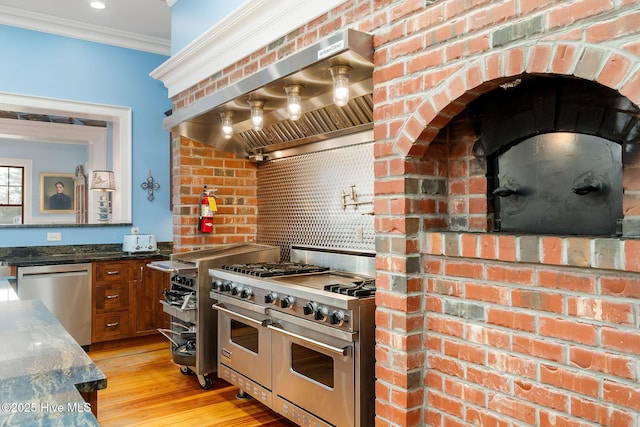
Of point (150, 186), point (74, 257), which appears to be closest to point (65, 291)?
point (74, 257)

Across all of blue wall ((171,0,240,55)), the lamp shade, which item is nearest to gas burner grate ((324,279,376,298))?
blue wall ((171,0,240,55))

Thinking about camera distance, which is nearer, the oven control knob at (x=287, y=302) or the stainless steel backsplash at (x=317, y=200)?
the oven control knob at (x=287, y=302)

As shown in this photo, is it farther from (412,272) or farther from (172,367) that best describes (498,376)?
(172,367)

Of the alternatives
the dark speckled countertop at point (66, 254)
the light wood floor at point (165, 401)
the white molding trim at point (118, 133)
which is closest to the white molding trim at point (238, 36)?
the white molding trim at point (118, 133)

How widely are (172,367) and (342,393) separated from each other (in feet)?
7.18

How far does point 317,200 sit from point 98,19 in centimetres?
310

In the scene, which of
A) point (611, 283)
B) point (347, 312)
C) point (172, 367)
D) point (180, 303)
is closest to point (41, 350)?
point (347, 312)

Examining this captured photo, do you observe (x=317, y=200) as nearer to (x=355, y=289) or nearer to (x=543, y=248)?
(x=355, y=289)

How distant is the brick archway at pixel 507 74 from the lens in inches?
53.4

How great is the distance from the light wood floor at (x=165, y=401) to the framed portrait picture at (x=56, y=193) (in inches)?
209

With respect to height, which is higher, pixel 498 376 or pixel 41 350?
pixel 41 350

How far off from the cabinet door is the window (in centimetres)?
504

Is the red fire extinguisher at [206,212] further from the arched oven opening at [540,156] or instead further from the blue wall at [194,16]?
the arched oven opening at [540,156]

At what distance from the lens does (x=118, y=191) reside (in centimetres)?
523
